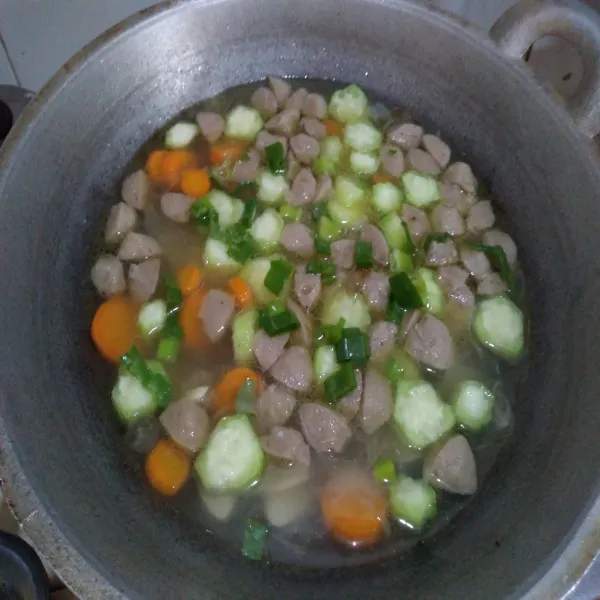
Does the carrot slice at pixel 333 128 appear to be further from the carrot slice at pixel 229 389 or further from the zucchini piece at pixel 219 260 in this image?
the carrot slice at pixel 229 389

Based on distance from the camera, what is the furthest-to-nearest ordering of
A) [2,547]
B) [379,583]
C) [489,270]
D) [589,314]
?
[489,270] → [2,547] → [589,314] → [379,583]

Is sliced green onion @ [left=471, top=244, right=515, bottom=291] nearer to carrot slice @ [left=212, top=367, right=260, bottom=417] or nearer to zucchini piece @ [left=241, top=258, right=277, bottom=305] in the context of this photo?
zucchini piece @ [left=241, top=258, right=277, bottom=305]

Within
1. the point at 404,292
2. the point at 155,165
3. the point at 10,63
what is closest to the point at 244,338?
the point at 404,292

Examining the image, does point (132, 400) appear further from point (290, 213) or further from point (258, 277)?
point (290, 213)

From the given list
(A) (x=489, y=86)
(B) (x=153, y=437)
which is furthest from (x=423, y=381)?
(A) (x=489, y=86)

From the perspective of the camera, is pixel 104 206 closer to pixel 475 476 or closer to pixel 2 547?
pixel 2 547

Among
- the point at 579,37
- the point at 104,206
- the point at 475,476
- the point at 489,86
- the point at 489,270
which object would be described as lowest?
the point at 104,206
